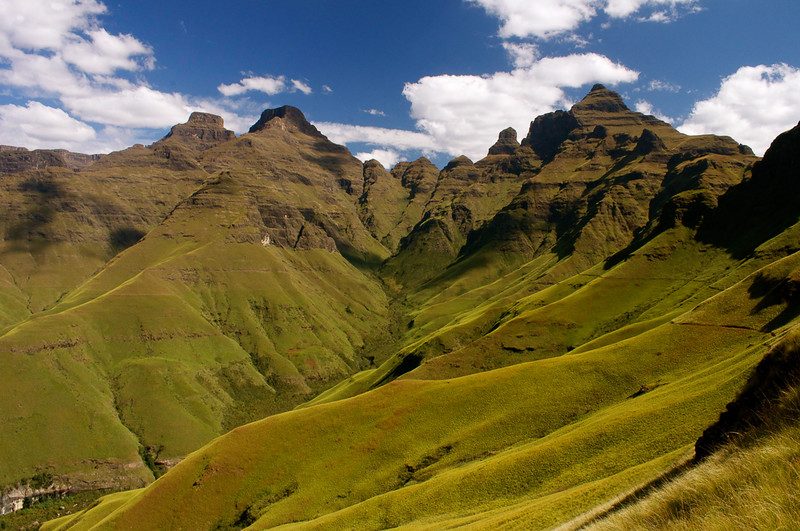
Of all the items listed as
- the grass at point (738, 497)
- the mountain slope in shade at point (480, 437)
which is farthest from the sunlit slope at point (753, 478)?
the mountain slope in shade at point (480, 437)

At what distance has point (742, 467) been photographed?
14.1 meters

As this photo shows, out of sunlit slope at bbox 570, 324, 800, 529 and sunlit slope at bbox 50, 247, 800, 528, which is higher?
sunlit slope at bbox 570, 324, 800, 529

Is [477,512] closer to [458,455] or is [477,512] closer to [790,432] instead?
[458,455]

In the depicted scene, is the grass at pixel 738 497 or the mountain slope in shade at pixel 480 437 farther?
the mountain slope in shade at pixel 480 437

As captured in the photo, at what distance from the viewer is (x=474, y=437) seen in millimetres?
88312

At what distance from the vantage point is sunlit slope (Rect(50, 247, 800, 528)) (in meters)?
61.0

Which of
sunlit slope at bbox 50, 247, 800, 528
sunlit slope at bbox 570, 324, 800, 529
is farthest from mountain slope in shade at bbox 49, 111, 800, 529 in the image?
sunlit slope at bbox 570, 324, 800, 529

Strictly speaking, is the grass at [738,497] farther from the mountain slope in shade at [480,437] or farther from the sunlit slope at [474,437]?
the sunlit slope at [474,437]

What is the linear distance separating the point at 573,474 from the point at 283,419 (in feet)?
248

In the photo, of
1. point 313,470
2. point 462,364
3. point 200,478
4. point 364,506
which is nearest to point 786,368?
point 364,506

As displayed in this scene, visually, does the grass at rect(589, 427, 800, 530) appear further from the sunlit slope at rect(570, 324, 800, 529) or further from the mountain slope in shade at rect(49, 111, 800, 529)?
the mountain slope in shade at rect(49, 111, 800, 529)

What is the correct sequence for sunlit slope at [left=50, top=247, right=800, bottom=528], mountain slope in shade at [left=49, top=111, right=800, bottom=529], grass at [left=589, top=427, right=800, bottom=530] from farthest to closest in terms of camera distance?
sunlit slope at [left=50, top=247, right=800, bottom=528] < mountain slope in shade at [left=49, top=111, right=800, bottom=529] < grass at [left=589, top=427, right=800, bottom=530]

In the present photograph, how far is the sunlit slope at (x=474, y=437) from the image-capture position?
6097 centimetres

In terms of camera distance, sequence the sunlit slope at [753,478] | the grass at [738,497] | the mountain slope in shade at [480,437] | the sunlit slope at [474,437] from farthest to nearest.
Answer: the sunlit slope at [474,437], the mountain slope in shade at [480,437], the sunlit slope at [753,478], the grass at [738,497]
